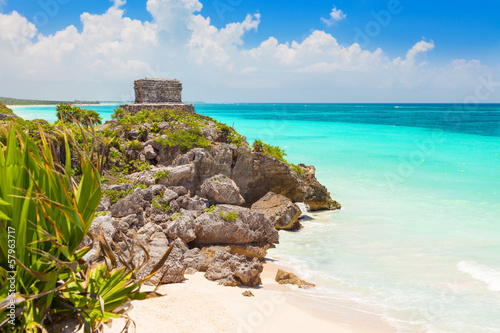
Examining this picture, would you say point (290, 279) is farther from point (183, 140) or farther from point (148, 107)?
point (148, 107)

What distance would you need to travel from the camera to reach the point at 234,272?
24.2 feet

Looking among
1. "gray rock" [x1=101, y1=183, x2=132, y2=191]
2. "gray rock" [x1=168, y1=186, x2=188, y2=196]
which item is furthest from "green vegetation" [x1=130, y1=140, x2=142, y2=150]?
"gray rock" [x1=101, y1=183, x2=132, y2=191]

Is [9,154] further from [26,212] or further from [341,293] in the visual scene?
[341,293]

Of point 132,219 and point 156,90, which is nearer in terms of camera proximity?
point 132,219

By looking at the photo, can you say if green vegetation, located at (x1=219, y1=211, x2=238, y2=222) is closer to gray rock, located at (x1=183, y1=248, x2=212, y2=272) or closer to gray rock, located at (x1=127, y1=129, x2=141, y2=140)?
gray rock, located at (x1=183, y1=248, x2=212, y2=272)

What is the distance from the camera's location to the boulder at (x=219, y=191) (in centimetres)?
997

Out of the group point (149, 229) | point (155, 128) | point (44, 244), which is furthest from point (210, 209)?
point (44, 244)

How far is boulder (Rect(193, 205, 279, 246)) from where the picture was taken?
28.4 ft

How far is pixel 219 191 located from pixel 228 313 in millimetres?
4458

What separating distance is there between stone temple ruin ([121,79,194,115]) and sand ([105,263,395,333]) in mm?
14450

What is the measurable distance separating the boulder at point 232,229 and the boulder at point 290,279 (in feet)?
4.76

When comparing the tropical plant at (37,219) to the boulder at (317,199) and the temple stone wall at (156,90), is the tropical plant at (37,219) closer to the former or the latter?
the boulder at (317,199)

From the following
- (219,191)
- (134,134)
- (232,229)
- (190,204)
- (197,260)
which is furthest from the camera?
(134,134)

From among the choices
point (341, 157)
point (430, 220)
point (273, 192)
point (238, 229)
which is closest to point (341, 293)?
point (238, 229)
